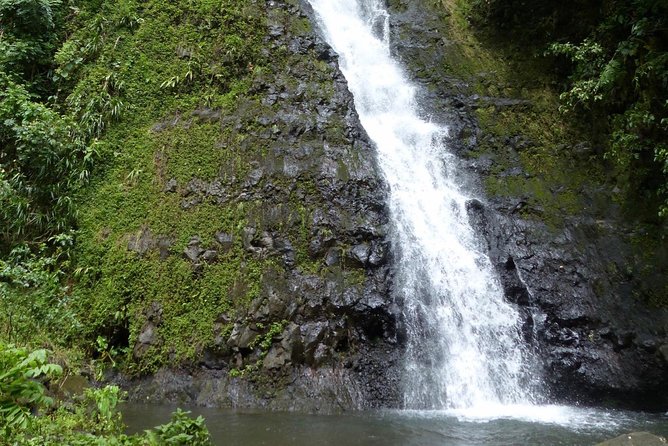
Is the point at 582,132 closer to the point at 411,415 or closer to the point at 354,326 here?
the point at 354,326

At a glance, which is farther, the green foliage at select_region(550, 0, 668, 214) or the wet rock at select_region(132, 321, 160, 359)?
the green foliage at select_region(550, 0, 668, 214)

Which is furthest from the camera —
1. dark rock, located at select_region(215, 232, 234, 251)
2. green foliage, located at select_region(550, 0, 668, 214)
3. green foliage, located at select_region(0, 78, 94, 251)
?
green foliage, located at select_region(550, 0, 668, 214)

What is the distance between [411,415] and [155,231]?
212 inches

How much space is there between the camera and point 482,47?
13750 mm

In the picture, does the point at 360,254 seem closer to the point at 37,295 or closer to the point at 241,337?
the point at 241,337

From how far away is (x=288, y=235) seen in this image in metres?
8.62

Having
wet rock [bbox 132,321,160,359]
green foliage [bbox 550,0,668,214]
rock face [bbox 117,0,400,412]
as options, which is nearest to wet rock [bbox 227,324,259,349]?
rock face [bbox 117,0,400,412]

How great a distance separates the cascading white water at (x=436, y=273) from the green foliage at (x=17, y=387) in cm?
521

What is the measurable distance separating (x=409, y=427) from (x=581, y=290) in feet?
15.7

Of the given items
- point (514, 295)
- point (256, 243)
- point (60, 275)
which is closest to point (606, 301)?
point (514, 295)

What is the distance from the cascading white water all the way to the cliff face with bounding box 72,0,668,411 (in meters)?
0.36

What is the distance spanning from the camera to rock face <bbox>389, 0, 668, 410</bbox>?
789cm

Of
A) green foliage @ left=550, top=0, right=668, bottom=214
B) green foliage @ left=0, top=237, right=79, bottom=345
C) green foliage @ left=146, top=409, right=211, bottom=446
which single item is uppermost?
green foliage @ left=550, top=0, right=668, bottom=214

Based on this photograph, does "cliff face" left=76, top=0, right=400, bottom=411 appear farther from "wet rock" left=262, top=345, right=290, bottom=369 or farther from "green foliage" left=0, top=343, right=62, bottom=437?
"green foliage" left=0, top=343, right=62, bottom=437
